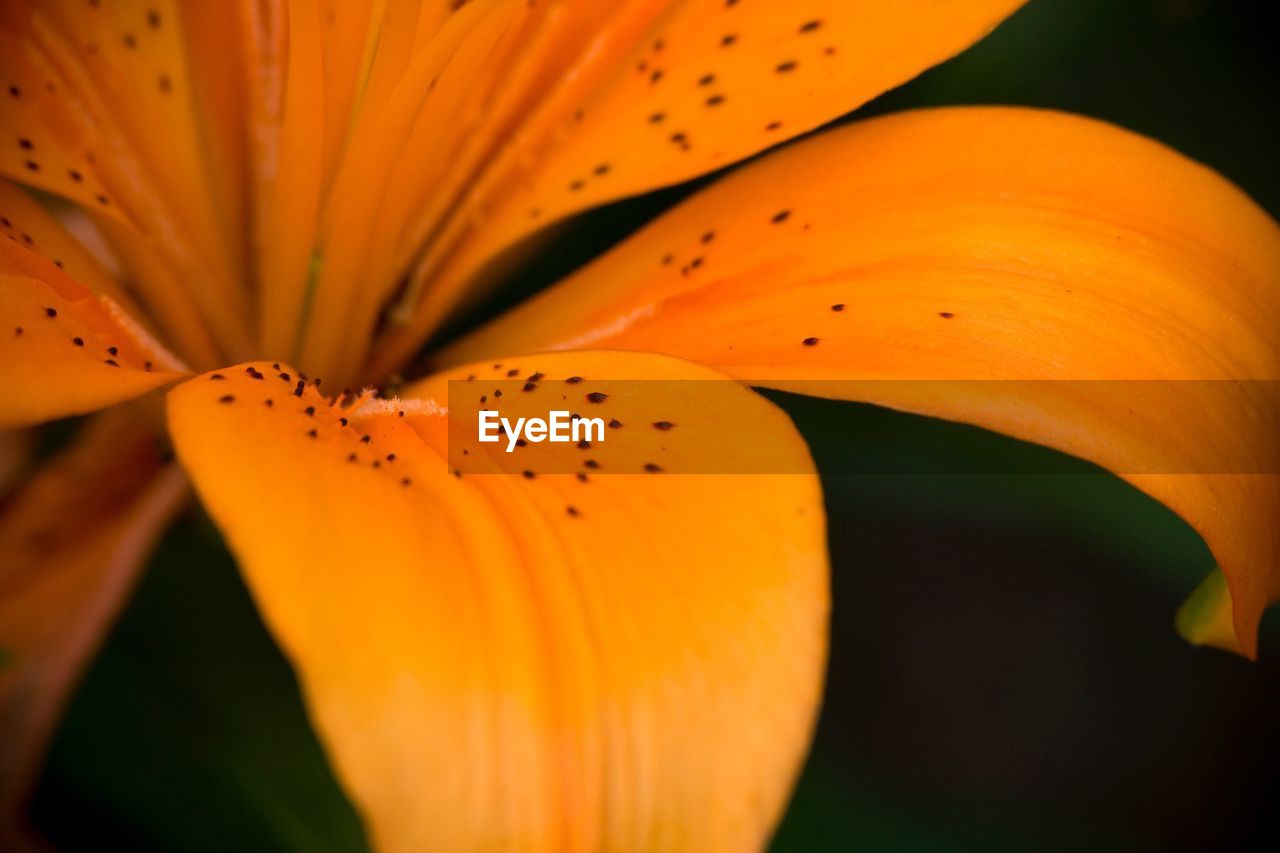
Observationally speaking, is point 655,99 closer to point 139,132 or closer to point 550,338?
point 550,338

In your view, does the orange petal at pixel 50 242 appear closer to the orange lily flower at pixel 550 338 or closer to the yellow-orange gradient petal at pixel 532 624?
the orange lily flower at pixel 550 338

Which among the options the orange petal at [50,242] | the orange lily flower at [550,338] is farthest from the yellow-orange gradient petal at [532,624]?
the orange petal at [50,242]

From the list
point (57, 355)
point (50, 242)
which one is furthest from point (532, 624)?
point (50, 242)

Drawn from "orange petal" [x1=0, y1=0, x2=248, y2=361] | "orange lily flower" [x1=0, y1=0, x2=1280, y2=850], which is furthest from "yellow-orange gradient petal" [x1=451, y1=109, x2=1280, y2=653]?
"orange petal" [x1=0, y1=0, x2=248, y2=361]

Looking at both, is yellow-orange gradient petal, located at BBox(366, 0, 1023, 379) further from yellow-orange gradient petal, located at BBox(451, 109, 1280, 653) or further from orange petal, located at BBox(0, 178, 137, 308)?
orange petal, located at BBox(0, 178, 137, 308)

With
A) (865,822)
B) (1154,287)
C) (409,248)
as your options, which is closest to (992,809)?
(865,822)

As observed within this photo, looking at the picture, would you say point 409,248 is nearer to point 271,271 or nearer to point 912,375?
point 271,271
